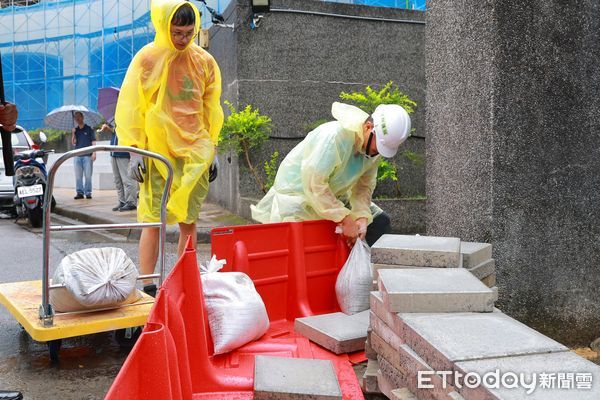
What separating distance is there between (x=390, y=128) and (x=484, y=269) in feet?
3.22

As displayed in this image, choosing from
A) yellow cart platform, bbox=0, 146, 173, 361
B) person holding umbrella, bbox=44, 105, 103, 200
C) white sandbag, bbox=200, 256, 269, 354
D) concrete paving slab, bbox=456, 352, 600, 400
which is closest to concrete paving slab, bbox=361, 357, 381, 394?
white sandbag, bbox=200, 256, 269, 354

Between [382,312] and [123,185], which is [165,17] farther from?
[123,185]

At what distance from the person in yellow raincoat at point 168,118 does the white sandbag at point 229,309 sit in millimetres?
842

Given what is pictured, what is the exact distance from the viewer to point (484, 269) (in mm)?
3295

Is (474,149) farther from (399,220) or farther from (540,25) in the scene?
(399,220)

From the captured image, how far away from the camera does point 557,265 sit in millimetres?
3643

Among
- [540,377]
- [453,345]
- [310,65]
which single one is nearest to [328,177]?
[453,345]

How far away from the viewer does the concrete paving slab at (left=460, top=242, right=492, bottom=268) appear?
3.11 metres

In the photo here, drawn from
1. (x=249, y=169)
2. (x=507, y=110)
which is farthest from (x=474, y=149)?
(x=249, y=169)

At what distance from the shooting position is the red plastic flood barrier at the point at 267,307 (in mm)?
1471

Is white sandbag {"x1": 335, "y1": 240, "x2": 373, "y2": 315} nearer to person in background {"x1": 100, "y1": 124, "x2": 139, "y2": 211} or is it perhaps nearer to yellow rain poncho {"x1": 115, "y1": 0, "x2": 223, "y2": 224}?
yellow rain poncho {"x1": 115, "y1": 0, "x2": 223, "y2": 224}

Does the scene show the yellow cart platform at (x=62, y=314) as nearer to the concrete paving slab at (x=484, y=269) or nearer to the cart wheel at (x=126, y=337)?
the cart wheel at (x=126, y=337)

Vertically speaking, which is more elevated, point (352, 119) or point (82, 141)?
point (82, 141)

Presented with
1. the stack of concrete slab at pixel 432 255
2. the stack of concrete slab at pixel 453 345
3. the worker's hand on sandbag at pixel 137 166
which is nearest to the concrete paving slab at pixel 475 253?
the stack of concrete slab at pixel 432 255
